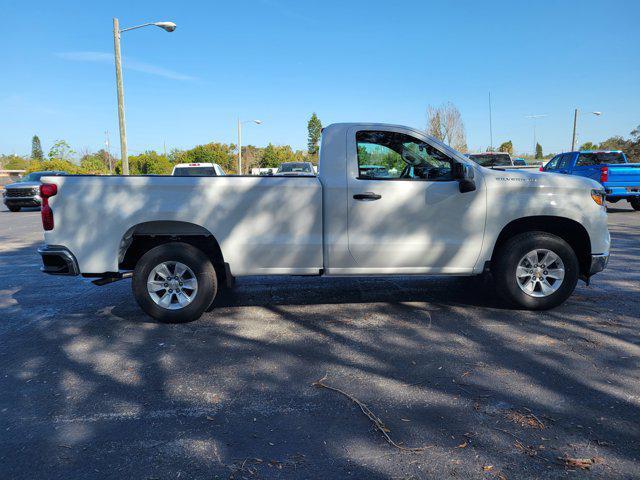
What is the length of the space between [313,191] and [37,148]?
15936cm

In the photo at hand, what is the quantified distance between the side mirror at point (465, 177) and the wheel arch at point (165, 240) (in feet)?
8.43

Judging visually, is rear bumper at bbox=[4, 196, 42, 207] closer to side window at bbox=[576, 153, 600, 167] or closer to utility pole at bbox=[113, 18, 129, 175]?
utility pole at bbox=[113, 18, 129, 175]

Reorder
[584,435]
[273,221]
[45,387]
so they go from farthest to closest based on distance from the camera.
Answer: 1. [273,221]
2. [45,387]
3. [584,435]

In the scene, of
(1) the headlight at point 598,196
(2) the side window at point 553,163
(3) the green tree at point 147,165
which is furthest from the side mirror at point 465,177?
(3) the green tree at point 147,165

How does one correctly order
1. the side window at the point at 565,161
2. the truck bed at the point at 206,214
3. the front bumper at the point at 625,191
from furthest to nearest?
the side window at the point at 565,161 → the front bumper at the point at 625,191 → the truck bed at the point at 206,214

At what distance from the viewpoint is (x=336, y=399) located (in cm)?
327

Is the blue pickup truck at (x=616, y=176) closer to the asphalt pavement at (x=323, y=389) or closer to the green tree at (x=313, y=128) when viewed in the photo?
the asphalt pavement at (x=323, y=389)

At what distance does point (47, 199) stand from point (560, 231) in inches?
216

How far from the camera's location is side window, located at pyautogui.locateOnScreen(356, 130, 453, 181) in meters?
5.07

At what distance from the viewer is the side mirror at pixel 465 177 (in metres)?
4.87

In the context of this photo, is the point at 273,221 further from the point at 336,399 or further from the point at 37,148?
the point at 37,148

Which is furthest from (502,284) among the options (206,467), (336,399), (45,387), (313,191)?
(45,387)

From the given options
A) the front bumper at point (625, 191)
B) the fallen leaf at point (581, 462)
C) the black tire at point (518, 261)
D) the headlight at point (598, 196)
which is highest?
the headlight at point (598, 196)

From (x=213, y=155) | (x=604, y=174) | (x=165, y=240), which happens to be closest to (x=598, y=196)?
(x=165, y=240)
